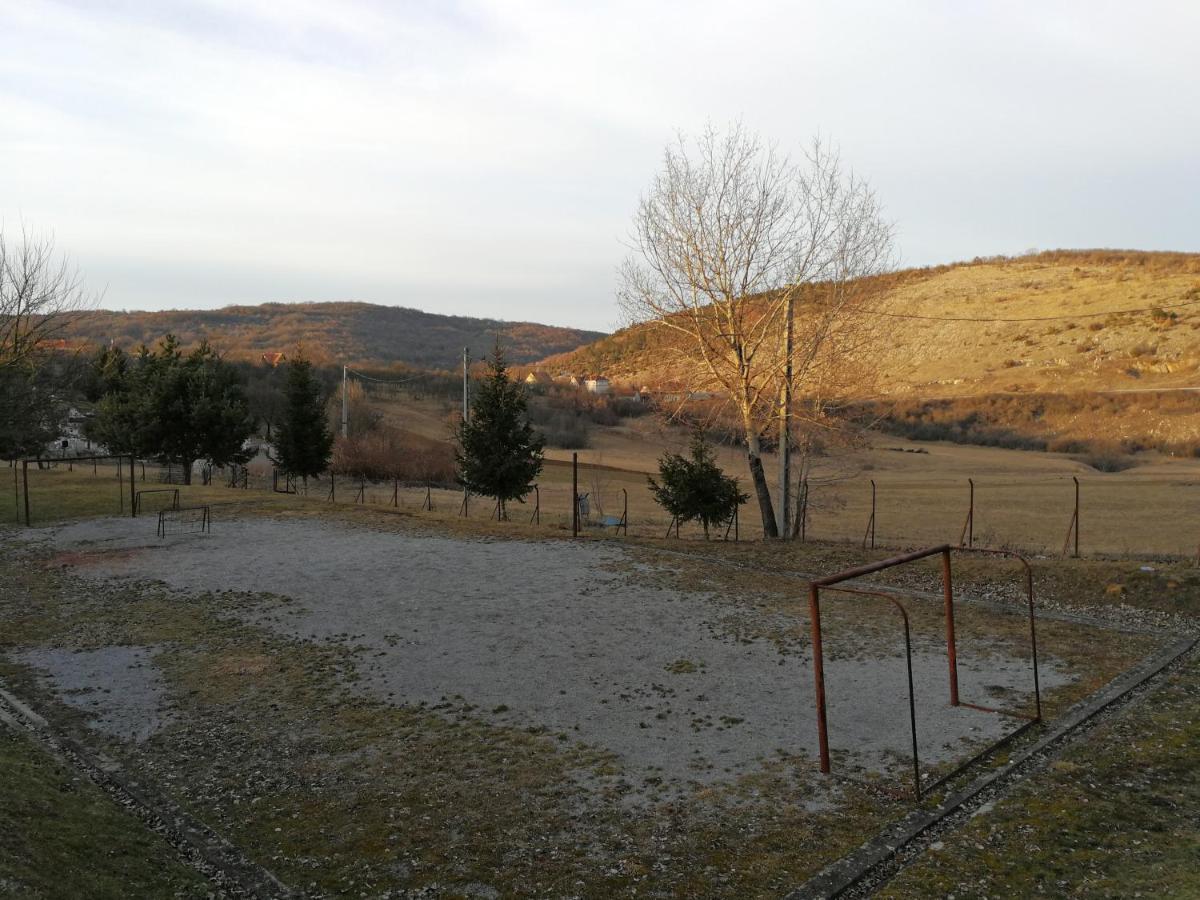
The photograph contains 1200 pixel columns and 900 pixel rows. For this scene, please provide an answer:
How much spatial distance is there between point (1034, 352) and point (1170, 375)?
1329cm

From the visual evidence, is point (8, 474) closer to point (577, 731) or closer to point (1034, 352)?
point (577, 731)

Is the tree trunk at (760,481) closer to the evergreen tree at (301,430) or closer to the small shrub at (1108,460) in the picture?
the evergreen tree at (301,430)

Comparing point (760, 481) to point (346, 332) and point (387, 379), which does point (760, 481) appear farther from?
point (346, 332)

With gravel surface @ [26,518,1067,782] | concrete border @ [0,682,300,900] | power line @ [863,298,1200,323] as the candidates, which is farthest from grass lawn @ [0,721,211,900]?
power line @ [863,298,1200,323]

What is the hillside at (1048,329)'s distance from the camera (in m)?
64.2

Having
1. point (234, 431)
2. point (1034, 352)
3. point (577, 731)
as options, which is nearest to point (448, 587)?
point (577, 731)

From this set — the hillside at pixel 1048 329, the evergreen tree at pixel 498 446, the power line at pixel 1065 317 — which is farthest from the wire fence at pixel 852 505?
the power line at pixel 1065 317

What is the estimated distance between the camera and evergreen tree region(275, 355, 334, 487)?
3750cm

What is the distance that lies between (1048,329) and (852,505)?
5152 centimetres

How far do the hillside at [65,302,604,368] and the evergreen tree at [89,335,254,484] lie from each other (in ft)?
213

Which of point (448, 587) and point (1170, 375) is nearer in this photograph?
point (448, 587)

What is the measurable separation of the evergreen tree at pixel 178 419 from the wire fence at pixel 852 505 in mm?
1248

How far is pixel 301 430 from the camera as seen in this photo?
3759 cm

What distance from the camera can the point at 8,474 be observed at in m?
30.6
